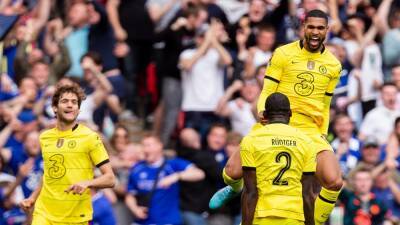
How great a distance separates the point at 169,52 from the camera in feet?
77.7

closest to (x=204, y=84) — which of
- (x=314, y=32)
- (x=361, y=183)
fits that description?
(x=361, y=183)

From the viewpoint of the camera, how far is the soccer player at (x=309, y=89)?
1606 cm

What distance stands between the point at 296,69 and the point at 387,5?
8.41m

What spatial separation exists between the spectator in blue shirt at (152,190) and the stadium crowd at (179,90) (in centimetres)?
2

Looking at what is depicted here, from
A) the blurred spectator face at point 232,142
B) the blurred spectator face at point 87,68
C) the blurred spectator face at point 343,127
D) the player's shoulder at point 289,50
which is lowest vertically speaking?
the blurred spectator face at point 232,142

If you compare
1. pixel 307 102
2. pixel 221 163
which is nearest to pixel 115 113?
pixel 221 163

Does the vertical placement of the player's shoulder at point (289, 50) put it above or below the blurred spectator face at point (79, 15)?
below

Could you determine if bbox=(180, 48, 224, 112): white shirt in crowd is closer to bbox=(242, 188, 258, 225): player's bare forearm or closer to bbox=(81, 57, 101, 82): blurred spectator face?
bbox=(81, 57, 101, 82): blurred spectator face

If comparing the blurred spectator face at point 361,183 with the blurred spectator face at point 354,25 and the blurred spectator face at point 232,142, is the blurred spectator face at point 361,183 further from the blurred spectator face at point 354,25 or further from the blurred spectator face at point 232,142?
the blurred spectator face at point 354,25

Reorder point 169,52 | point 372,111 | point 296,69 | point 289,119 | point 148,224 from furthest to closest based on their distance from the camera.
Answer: point 169,52, point 372,111, point 148,224, point 296,69, point 289,119

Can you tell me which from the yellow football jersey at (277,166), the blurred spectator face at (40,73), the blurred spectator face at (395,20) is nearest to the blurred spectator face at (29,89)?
the blurred spectator face at (40,73)

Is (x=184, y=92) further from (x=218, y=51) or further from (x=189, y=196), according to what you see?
(x=189, y=196)

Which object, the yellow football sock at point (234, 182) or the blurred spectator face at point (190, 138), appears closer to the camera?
the yellow football sock at point (234, 182)

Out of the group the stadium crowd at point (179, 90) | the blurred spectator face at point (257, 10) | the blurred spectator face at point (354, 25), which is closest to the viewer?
the stadium crowd at point (179, 90)
